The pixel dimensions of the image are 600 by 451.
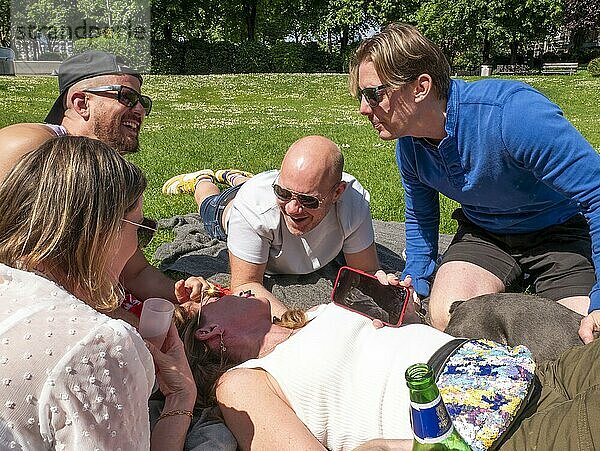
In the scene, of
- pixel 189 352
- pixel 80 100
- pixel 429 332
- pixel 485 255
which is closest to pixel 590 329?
pixel 429 332

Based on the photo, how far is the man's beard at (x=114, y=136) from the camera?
4168mm

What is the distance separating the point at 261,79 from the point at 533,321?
30146 mm

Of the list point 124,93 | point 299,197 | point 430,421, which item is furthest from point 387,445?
point 124,93

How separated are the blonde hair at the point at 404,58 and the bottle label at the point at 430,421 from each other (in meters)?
2.32

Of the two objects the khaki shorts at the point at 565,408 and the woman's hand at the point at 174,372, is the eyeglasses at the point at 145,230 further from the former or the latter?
the khaki shorts at the point at 565,408

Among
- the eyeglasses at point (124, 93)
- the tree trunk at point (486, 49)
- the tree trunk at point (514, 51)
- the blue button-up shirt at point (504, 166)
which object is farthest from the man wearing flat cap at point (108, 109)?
the tree trunk at point (514, 51)

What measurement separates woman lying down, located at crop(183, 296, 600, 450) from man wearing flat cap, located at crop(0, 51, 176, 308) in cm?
141

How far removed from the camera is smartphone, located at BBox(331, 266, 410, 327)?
315 cm

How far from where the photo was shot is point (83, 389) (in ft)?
6.08

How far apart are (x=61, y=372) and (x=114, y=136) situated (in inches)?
105

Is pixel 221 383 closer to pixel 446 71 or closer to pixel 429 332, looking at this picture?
pixel 429 332

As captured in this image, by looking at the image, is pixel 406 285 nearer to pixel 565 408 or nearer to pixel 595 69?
pixel 565 408

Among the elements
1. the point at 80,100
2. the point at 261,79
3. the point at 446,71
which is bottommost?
the point at 261,79

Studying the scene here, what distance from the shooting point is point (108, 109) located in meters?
4.17
